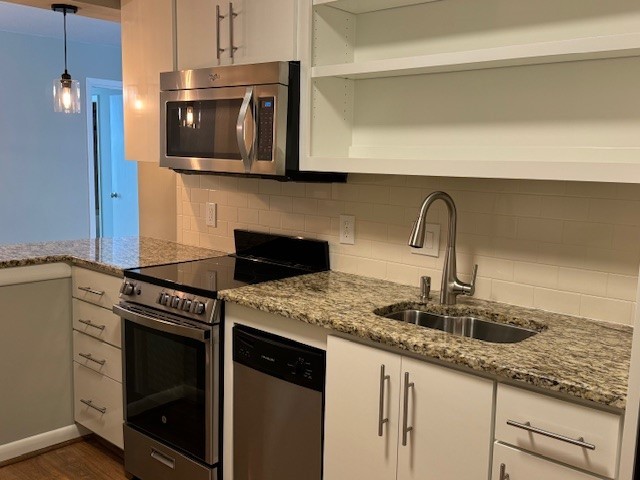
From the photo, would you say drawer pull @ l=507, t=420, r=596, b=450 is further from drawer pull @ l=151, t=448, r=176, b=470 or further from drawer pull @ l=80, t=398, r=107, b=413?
drawer pull @ l=80, t=398, r=107, b=413

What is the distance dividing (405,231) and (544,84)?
74 cm

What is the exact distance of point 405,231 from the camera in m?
2.37

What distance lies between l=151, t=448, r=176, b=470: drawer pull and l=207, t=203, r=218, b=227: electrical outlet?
3.80 ft

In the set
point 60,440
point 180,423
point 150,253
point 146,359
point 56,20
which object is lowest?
point 60,440

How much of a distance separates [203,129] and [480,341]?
5.06ft

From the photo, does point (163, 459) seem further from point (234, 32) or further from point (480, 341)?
point (234, 32)

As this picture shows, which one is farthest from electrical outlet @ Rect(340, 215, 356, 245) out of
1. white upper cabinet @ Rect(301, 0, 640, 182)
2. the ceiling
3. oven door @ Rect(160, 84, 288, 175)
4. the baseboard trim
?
the ceiling

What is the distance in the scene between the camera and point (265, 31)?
7.84 ft

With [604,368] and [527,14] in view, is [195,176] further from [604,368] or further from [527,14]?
[604,368]

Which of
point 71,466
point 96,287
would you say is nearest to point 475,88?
point 96,287

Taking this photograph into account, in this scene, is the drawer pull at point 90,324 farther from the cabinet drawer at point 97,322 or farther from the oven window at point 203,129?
the oven window at point 203,129

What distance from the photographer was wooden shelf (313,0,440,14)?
87.3 inches

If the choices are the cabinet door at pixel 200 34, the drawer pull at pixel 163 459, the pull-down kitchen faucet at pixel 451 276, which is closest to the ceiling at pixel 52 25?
the cabinet door at pixel 200 34

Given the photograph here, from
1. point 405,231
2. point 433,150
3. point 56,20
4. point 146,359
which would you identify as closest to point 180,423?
point 146,359
